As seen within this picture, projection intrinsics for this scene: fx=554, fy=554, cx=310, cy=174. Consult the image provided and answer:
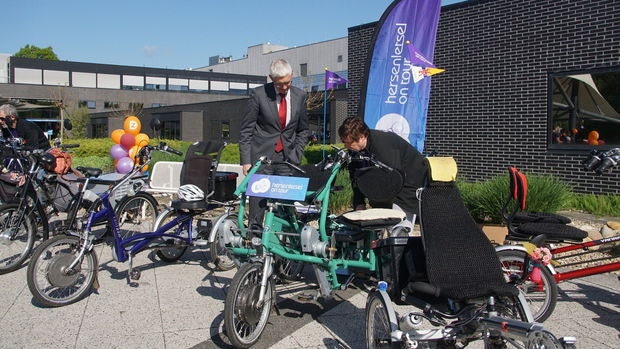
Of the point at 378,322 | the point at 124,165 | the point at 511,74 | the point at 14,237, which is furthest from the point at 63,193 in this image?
the point at 511,74

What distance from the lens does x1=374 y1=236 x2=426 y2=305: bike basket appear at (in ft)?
11.5

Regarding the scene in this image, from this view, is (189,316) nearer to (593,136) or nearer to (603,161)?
(603,161)

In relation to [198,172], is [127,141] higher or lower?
higher

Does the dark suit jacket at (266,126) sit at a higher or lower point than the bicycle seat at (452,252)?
higher

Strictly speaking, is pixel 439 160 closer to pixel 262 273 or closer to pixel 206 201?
pixel 262 273

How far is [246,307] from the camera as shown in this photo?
12.4 feet

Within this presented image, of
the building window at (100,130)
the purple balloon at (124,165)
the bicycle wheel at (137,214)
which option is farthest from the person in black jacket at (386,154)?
the building window at (100,130)

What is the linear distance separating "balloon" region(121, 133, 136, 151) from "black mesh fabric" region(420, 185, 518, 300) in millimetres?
11518

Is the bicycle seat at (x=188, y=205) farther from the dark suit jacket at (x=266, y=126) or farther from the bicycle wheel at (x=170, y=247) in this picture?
the dark suit jacket at (x=266, y=126)

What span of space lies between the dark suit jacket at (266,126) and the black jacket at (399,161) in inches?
28.6

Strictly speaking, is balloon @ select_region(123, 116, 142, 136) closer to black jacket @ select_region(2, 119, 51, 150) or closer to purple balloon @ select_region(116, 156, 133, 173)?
purple balloon @ select_region(116, 156, 133, 173)

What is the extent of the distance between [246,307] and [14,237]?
11.5ft

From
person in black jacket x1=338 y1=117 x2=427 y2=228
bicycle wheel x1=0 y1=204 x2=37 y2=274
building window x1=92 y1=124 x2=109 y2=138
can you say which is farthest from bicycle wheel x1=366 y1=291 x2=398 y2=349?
building window x1=92 y1=124 x2=109 y2=138

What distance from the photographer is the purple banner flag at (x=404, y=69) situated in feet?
27.1
